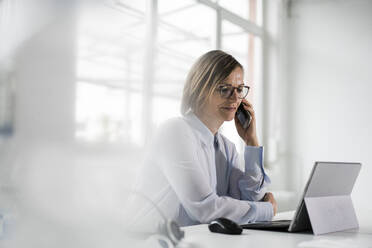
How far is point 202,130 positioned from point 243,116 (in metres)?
0.36

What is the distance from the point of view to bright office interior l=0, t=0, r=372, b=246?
82cm

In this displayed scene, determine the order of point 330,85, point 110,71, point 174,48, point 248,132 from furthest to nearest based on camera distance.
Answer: point 330,85 → point 174,48 → point 110,71 → point 248,132

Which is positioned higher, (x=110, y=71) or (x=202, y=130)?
(x=110, y=71)

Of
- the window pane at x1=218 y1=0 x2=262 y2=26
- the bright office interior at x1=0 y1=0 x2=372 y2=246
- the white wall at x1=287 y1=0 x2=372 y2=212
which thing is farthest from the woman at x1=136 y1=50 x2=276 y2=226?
the white wall at x1=287 y1=0 x2=372 y2=212

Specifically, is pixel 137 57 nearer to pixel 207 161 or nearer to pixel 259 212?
pixel 207 161

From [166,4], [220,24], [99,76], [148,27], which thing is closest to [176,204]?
[99,76]

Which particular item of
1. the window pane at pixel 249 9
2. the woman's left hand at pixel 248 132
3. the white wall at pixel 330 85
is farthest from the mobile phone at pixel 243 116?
the white wall at pixel 330 85

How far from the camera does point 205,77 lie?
1.91m

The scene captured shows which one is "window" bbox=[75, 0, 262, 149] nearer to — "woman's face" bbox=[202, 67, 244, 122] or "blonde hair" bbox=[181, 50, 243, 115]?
"blonde hair" bbox=[181, 50, 243, 115]

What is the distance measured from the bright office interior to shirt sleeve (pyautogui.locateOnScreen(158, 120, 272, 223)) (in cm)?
22

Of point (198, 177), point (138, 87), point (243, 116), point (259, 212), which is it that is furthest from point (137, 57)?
point (259, 212)

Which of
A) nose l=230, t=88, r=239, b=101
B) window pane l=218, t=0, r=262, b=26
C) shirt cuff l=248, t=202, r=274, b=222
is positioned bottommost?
shirt cuff l=248, t=202, r=274, b=222

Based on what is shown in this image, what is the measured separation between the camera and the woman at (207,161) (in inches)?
60.9

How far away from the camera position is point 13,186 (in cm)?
166
